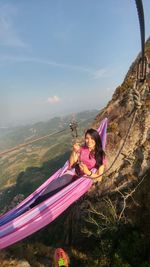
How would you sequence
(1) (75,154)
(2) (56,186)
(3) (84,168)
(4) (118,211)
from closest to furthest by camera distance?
(3) (84,168)
(1) (75,154)
(2) (56,186)
(4) (118,211)

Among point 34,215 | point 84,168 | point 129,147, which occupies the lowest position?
point 34,215

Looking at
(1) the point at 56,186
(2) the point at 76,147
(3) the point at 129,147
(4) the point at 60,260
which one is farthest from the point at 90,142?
(3) the point at 129,147

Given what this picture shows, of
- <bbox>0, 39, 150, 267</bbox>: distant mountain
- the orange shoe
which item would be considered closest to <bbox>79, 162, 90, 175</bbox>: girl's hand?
<bbox>0, 39, 150, 267</bbox>: distant mountain

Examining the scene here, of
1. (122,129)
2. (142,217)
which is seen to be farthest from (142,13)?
(122,129)

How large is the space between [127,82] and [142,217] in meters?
6.54

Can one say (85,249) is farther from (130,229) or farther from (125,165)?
(125,165)

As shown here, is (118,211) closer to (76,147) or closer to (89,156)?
(89,156)

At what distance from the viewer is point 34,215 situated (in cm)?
590

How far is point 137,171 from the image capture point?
9266 millimetres

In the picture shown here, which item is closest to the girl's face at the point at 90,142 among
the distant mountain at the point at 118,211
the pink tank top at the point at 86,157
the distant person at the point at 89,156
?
the distant person at the point at 89,156

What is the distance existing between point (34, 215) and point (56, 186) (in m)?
1.73

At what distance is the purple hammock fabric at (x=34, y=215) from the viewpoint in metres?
5.54

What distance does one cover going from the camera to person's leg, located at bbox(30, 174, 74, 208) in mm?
7351

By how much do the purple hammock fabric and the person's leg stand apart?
151 mm
